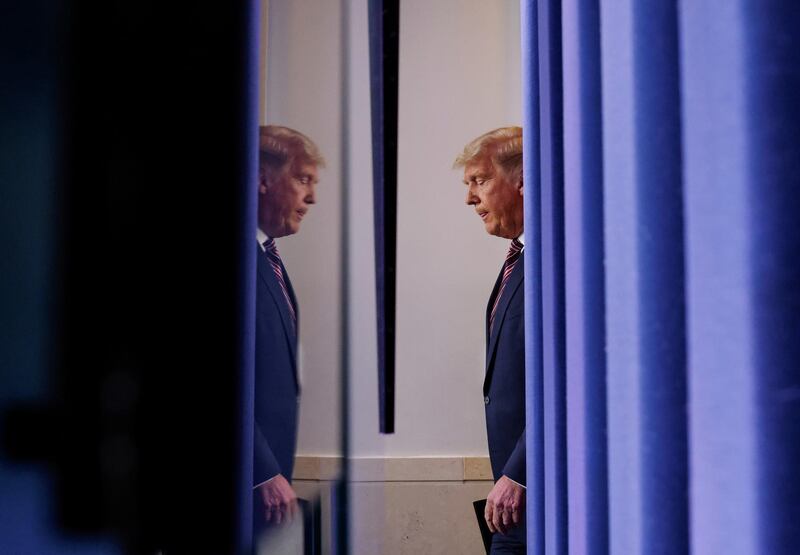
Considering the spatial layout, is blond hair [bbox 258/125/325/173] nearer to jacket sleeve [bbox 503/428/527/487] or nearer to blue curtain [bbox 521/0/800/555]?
jacket sleeve [bbox 503/428/527/487]

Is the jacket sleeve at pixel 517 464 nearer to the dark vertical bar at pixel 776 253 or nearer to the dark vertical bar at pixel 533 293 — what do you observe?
the dark vertical bar at pixel 533 293

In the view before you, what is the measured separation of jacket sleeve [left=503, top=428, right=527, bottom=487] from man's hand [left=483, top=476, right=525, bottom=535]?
0.01 metres

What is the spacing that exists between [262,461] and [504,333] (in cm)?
69

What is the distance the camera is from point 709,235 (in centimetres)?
29

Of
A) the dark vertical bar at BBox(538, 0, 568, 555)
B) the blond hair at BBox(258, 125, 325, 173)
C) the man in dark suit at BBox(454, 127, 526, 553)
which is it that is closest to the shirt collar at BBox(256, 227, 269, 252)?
the blond hair at BBox(258, 125, 325, 173)

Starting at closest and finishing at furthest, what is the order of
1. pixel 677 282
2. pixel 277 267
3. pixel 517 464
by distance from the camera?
pixel 677 282, pixel 277 267, pixel 517 464

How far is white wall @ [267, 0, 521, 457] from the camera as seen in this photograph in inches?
62.1

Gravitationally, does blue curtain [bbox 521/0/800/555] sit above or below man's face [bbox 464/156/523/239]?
below

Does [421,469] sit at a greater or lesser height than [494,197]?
lesser

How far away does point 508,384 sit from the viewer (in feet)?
5.50

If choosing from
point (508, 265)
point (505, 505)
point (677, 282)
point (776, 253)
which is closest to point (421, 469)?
point (505, 505)

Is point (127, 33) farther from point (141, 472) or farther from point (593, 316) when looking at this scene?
point (593, 316)

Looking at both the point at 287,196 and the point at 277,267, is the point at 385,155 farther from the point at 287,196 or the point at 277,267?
the point at 287,196

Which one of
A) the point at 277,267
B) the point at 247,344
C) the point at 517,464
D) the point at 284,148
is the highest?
the point at 284,148
